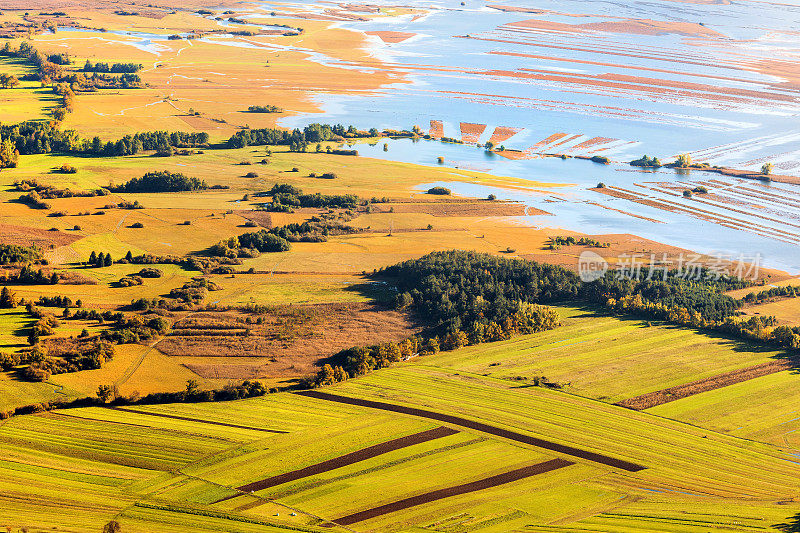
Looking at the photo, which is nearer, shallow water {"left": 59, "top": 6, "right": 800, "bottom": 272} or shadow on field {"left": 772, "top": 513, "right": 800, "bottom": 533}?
shadow on field {"left": 772, "top": 513, "right": 800, "bottom": 533}

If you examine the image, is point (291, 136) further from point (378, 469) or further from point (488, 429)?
point (378, 469)

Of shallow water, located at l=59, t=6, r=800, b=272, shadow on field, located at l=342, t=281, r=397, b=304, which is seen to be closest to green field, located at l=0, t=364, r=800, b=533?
shadow on field, located at l=342, t=281, r=397, b=304

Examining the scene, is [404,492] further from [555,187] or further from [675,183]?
[675,183]

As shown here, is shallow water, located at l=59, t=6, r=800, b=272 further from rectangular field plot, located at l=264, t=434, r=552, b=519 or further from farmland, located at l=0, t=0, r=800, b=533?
rectangular field plot, located at l=264, t=434, r=552, b=519

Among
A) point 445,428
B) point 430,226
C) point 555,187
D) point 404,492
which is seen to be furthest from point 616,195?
point 404,492

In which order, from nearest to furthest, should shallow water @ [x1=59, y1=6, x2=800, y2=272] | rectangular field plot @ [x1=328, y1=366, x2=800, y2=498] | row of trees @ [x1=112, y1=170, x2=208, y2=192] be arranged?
1. rectangular field plot @ [x1=328, y1=366, x2=800, y2=498]
2. shallow water @ [x1=59, y1=6, x2=800, y2=272]
3. row of trees @ [x1=112, y1=170, x2=208, y2=192]

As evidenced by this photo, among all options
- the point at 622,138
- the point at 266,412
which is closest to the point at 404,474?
the point at 266,412
